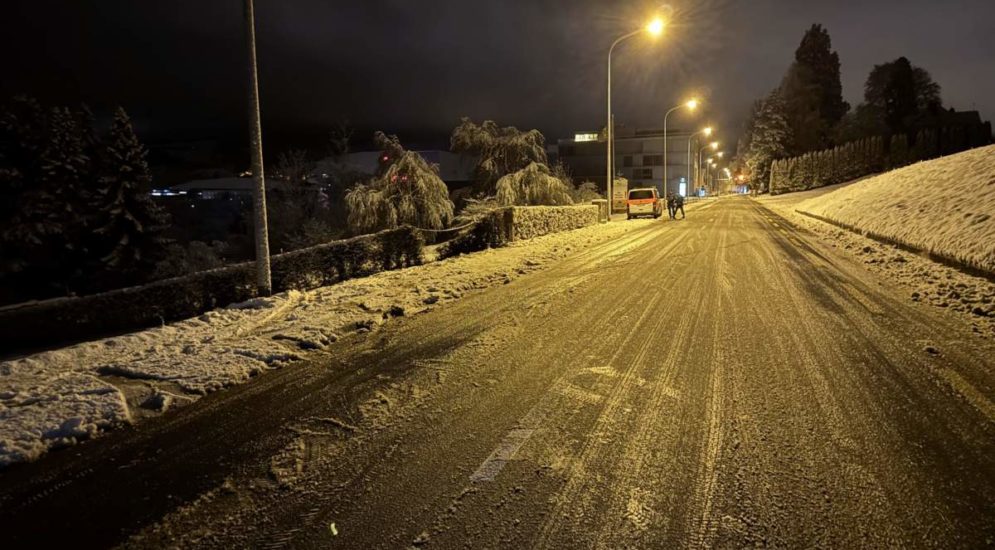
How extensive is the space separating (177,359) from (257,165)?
14.4 feet

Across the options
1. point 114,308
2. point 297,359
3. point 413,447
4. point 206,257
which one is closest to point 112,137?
point 206,257

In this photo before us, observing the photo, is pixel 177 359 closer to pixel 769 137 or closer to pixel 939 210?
pixel 939 210

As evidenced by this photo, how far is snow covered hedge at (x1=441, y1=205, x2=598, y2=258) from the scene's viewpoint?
15.8m

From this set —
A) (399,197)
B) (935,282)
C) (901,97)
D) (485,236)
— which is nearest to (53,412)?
(935,282)

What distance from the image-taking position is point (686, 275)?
985 cm

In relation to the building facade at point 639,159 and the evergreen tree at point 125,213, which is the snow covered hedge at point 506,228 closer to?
the evergreen tree at point 125,213

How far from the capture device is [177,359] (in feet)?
17.6

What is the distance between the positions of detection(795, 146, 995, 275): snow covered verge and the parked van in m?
10.5

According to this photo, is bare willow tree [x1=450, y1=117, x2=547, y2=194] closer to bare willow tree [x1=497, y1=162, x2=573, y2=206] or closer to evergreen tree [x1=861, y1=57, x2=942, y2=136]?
bare willow tree [x1=497, y1=162, x2=573, y2=206]

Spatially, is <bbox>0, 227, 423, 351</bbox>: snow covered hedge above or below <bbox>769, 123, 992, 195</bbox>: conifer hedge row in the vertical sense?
below

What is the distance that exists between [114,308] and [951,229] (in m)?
16.6

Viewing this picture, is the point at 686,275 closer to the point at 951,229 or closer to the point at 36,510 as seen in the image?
the point at 951,229

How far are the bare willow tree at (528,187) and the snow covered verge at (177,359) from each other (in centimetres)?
1874

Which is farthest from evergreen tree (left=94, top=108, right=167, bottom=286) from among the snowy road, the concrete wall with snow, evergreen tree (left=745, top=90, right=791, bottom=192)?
evergreen tree (left=745, top=90, right=791, bottom=192)
